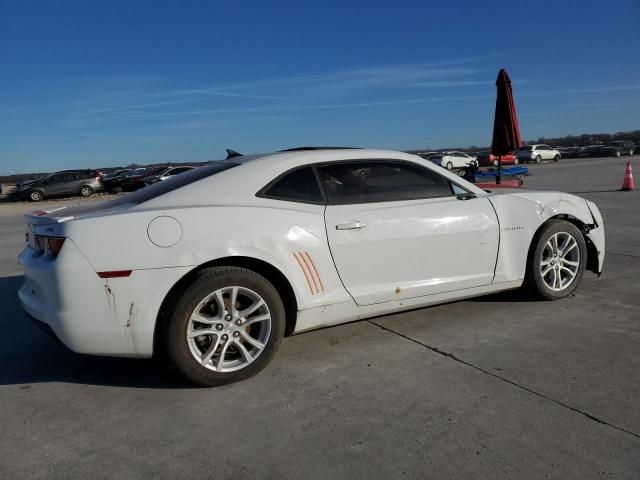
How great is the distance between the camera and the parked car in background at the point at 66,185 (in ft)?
95.6

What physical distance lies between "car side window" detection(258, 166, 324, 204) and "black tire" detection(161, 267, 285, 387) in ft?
1.95

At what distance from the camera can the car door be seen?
3604mm

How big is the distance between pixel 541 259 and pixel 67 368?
148 inches

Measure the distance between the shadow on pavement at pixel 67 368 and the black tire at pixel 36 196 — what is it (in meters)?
27.7

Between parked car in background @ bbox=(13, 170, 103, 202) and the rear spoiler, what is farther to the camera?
parked car in background @ bbox=(13, 170, 103, 202)

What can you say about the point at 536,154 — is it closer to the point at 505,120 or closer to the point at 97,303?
the point at 505,120

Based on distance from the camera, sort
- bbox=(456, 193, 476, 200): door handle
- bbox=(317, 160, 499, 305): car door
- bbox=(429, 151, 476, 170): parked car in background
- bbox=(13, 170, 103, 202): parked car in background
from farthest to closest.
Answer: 1. bbox=(429, 151, 476, 170): parked car in background
2. bbox=(13, 170, 103, 202): parked car in background
3. bbox=(456, 193, 476, 200): door handle
4. bbox=(317, 160, 499, 305): car door

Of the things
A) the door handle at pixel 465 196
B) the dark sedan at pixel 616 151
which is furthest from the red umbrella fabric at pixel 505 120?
the dark sedan at pixel 616 151

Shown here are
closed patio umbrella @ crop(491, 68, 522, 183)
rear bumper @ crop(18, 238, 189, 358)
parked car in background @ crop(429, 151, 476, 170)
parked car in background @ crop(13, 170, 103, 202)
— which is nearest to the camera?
rear bumper @ crop(18, 238, 189, 358)

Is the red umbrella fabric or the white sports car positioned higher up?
the red umbrella fabric

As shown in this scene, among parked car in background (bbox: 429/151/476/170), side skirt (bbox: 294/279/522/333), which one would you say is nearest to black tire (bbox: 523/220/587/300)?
side skirt (bbox: 294/279/522/333)

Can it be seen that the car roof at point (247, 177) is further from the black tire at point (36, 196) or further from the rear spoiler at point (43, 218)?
the black tire at point (36, 196)

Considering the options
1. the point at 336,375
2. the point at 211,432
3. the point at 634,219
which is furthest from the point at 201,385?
the point at 634,219

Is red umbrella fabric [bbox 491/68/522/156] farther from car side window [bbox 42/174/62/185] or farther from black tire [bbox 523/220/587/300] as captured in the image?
car side window [bbox 42/174/62/185]
